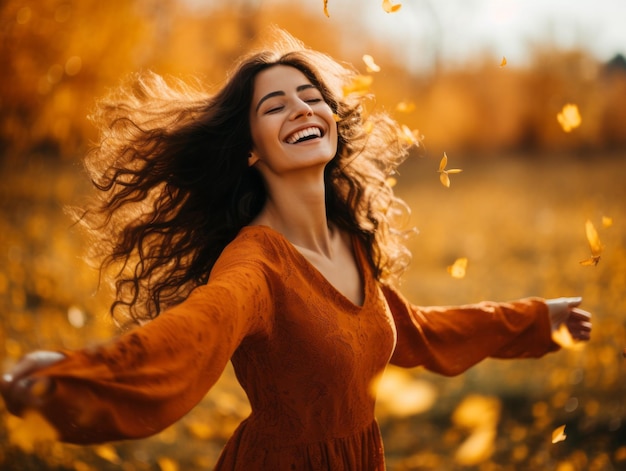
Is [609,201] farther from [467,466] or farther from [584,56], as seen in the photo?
[467,466]

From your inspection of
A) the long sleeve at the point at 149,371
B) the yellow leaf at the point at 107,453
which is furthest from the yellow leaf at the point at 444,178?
the yellow leaf at the point at 107,453

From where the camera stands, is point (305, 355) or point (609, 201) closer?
point (305, 355)

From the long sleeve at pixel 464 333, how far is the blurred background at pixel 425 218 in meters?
0.20

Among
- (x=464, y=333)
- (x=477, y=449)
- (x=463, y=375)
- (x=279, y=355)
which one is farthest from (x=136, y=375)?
(x=463, y=375)

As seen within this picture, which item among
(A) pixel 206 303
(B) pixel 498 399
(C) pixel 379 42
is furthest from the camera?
(C) pixel 379 42

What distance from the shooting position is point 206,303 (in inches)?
59.7

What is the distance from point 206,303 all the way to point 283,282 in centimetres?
39

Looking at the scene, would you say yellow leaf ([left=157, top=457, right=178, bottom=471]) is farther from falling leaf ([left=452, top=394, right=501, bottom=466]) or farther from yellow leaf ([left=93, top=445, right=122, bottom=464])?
falling leaf ([left=452, top=394, right=501, bottom=466])

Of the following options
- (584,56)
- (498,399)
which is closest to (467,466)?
(498,399)

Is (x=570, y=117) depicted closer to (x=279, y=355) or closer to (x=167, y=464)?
(x=279, y=355)

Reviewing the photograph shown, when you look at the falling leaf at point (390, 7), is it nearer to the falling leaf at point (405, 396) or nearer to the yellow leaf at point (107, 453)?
the yellow leaf at point (107, 453)

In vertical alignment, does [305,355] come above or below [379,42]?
below

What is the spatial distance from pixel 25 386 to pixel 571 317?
2070 millimetres

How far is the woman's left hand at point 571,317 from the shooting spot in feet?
8.27
